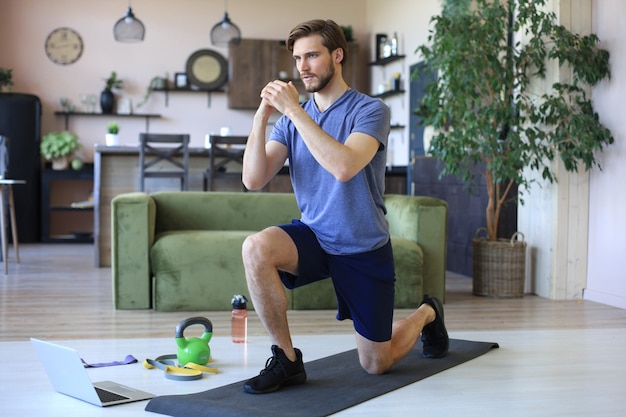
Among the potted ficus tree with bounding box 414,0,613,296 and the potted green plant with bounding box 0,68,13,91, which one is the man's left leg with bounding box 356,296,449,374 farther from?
the potted green plant with bounding box 0,68,13,91

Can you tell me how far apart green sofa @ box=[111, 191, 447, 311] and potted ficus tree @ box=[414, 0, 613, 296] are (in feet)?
1.76

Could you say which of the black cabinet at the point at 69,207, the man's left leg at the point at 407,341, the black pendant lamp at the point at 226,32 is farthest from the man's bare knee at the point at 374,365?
the black cabinet at the point at 69,207

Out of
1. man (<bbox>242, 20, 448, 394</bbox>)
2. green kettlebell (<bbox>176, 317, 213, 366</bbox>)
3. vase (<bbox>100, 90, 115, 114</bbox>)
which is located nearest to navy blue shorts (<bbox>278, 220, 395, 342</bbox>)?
man (<bbox>242, 20, 448, 394</bbox>)

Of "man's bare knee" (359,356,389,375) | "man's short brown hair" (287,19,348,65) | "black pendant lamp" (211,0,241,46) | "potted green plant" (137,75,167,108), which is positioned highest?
"black pendant lamp" (211,0,241,46)

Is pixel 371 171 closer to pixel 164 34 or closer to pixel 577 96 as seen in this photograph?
pixel 577 96

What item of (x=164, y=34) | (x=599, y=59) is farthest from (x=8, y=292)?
(x=164, y=34)

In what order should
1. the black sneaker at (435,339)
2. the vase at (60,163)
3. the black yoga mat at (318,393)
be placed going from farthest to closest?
the vase at (60,163), the black sneaker at (435,339), the black yoga mat at (318,393)

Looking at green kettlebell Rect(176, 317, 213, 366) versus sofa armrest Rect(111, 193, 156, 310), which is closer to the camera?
green kettlebell Rect(176, 317, 213, 366)

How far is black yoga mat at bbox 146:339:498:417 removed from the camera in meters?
2.46

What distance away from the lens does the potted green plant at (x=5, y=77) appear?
9.02 meters

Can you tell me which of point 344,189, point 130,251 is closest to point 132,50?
point 130,251

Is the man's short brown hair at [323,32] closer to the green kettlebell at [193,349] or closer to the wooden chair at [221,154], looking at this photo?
the green kettlebell at [193,349]

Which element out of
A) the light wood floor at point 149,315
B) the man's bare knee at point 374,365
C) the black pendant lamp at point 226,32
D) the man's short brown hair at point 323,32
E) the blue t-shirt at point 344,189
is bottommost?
the light wood floor at point 149,315

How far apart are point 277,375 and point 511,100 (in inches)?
126
